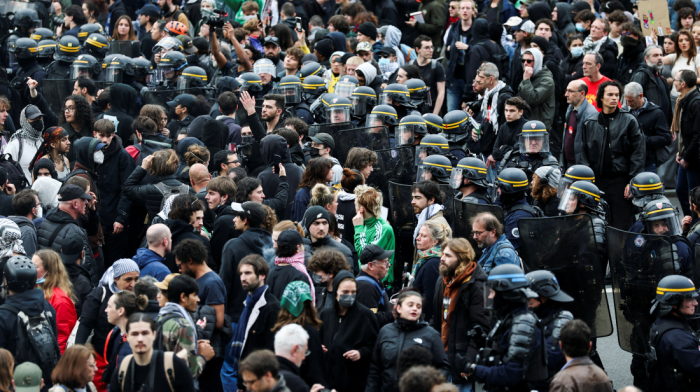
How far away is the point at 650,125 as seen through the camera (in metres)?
10.9

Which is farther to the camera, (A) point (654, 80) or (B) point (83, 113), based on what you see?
(A) point (654, 80)

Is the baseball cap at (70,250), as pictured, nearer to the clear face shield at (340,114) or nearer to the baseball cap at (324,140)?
the baseball cap at (324,140)

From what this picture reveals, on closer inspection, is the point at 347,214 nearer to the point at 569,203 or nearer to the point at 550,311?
the point at 569,203

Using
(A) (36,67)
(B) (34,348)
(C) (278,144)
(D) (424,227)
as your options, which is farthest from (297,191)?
(A) (36,67)

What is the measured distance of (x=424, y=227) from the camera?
7047 mm

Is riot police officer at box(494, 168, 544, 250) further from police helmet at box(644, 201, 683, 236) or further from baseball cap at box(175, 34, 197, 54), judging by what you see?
baseball cap at box(175, 34, 197, 54)

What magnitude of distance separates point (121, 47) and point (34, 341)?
9.53 meters

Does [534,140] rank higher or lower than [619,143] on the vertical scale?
higher

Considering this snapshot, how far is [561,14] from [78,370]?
12.2m

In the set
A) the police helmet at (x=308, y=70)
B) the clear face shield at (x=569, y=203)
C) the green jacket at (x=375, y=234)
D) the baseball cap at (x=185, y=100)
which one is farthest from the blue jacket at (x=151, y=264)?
the police helmet at (x=308, y=70)

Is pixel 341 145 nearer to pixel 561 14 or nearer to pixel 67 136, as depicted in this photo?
pixel 67 136

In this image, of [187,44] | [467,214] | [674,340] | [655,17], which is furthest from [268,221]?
[655,17]

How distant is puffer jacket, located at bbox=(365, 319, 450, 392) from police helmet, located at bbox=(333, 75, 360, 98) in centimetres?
642

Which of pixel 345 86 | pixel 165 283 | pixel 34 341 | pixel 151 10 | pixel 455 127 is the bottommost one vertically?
pixel 34 341
